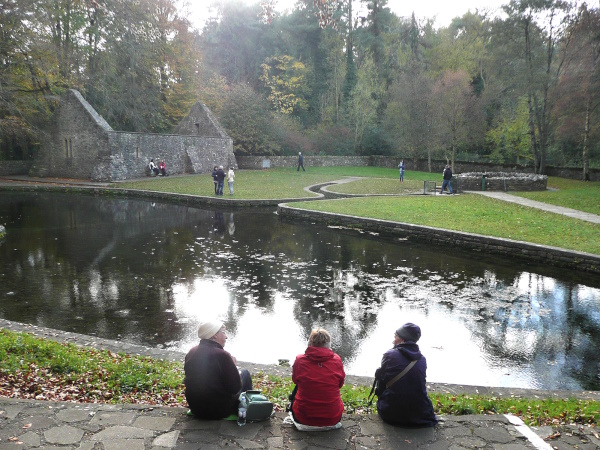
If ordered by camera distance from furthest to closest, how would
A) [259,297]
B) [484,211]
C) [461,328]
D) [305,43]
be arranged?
[305,43]
[484,211]
[259,297]
[461,328]

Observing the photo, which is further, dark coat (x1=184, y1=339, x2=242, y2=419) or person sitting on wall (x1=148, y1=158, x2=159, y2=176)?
person sitting on wall (x1=148, y1=158, x2=159, y2=176)

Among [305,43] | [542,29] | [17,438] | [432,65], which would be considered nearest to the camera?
[17,438]

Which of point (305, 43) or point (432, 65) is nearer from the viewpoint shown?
point (432, 65)

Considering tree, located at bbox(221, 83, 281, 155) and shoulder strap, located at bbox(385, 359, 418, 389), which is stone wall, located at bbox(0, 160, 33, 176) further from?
shoulder strap, located at bbox(385, 359, 418, 389)

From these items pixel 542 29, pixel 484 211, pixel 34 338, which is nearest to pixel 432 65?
pixel 542 29

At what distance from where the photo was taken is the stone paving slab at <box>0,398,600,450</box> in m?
3.79

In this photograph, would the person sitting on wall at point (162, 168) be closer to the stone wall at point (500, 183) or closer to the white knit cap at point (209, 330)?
the stone wall at point (500, 183)

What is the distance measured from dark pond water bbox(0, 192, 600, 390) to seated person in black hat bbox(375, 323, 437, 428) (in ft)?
7.46

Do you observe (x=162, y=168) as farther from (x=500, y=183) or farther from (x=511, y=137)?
(x=511, y=137)

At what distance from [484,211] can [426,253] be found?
6.07 metres

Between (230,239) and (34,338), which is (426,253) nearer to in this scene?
(230,239)

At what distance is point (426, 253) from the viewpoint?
13.5 metres

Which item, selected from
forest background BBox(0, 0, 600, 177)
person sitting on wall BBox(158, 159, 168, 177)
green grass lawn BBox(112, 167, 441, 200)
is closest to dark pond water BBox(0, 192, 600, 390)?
green grass lawn BBox(112, 167, 441, 200)

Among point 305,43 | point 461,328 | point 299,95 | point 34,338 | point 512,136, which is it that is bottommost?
point 461,328
